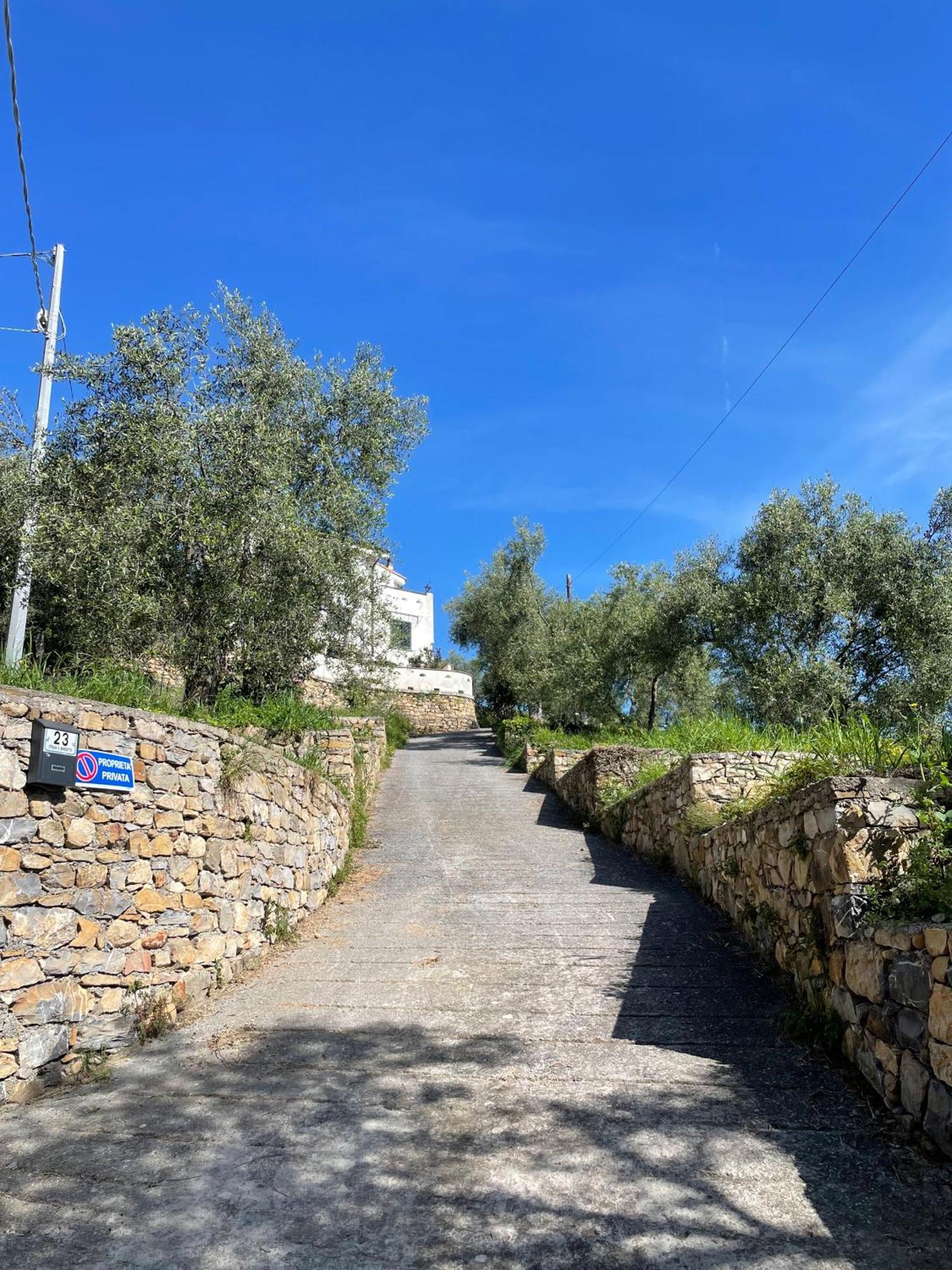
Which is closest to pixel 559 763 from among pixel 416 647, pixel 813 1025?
pixel 813 1025

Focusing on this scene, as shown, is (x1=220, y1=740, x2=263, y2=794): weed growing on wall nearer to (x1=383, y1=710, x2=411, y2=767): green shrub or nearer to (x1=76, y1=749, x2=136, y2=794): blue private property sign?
(x1=76, y1=749, x2=136, y2=794): blue private property sign

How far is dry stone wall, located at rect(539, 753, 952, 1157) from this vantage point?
3510 millimetres

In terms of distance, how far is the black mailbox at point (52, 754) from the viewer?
4680mm

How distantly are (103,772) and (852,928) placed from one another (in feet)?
15.0

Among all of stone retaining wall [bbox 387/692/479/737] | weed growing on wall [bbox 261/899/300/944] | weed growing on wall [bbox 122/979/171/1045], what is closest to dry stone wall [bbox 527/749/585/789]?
weed growing on wall [bbox 261/899/300/944]

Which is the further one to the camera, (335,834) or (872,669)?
(872,669)

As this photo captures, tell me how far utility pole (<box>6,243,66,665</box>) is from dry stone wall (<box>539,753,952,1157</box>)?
7284 mm

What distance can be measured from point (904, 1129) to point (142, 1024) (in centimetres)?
436

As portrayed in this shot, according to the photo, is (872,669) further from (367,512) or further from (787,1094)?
(787,1094)

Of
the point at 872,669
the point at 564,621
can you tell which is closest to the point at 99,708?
the point at 872,669

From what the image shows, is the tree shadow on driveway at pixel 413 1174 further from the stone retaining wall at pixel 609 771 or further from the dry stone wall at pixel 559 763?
the dry stone wall at pixel 559 763

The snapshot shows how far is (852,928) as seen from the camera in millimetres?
4426

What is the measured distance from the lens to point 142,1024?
5.19 m

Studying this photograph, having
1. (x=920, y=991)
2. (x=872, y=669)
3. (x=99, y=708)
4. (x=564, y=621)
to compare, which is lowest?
(x=920, y=991)
